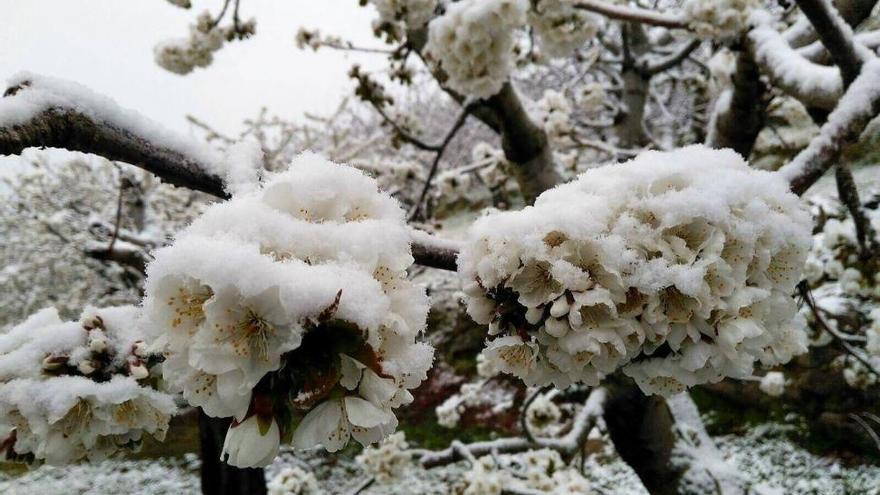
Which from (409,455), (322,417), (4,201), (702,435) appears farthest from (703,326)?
(4,201)

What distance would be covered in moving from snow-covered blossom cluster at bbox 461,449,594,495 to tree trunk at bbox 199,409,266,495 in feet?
7.33

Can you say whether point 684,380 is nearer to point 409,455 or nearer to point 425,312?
point 425,312

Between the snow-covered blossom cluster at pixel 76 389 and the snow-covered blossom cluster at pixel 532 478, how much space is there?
209 cm

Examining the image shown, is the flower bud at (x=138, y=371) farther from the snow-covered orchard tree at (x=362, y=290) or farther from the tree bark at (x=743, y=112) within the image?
the tree bark at (x=743, y=112)

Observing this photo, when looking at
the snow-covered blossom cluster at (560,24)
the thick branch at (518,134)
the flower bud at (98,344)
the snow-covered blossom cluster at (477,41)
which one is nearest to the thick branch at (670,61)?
the snow-covered blossom cluster at (560,24)

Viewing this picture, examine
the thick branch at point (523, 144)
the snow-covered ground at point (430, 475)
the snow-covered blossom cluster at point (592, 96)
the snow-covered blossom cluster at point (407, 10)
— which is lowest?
the snow-covered ground at point (430, 475)

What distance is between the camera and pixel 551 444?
262 centimetres

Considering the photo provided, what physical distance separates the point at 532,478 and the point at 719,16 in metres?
2.66

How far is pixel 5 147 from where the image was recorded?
2.54ft

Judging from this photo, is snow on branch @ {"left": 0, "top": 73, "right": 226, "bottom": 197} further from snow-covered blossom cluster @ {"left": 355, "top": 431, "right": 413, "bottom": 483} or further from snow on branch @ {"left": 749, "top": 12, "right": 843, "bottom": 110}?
snow-covered blossom cluster @ {"left": 355, "top": 431, "right": 413, "bottom": 483}

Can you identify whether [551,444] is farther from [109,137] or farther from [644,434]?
[109,137]

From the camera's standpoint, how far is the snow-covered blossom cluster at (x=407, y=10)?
8.67ft

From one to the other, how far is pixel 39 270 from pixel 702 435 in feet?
39.3

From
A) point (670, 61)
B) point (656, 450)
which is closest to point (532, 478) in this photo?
point (656, 450)
